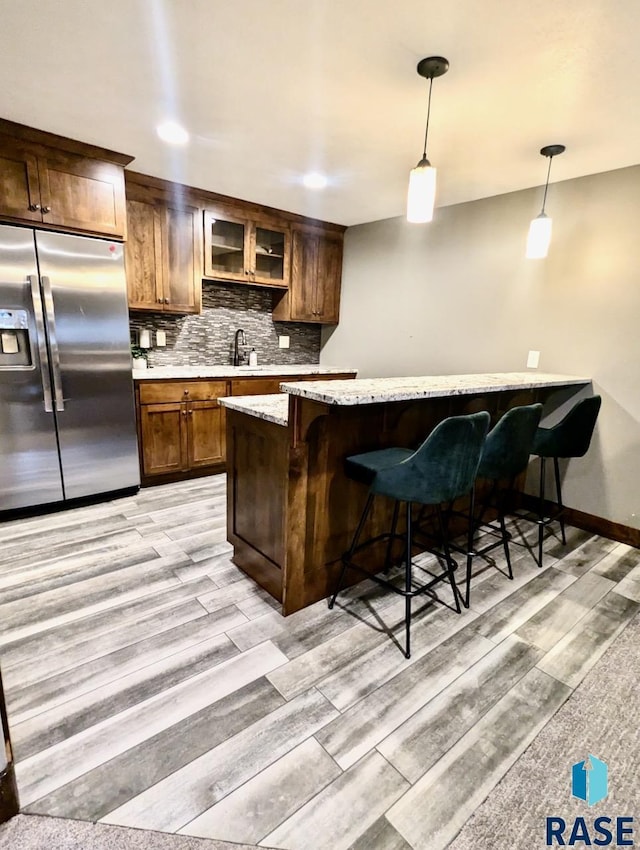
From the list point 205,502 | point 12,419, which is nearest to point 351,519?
point 205,502

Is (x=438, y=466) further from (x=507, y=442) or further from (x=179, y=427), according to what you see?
(x=179, y=427)

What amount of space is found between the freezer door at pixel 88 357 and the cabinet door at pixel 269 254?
1.35 metres

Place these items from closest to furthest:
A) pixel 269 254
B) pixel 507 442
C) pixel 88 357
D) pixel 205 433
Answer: pixel 507 442
pixel 88 357
pixel 205 433
pixel 269 254

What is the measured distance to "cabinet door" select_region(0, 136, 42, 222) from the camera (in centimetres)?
248

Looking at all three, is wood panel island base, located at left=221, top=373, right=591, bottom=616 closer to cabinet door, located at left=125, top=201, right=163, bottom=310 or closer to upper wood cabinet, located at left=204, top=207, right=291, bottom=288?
cabinet door, located at left=125, top=201, right=163, bottom=310

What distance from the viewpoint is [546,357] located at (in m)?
3.17

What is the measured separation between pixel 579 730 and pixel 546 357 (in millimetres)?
2424

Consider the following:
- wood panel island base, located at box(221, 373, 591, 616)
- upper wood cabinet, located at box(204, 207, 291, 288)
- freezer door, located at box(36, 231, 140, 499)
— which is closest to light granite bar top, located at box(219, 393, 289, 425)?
wood panel island base, located at box(221, 373, 591, 616)

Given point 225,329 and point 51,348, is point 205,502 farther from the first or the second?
point 225,329

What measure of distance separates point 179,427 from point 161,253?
4.65ft

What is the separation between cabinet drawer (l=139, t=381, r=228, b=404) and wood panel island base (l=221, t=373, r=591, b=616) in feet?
4.54

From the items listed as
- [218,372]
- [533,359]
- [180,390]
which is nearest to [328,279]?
[218,372]

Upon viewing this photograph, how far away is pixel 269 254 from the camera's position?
414cm

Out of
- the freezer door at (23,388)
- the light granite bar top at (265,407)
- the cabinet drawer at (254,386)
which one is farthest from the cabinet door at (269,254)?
the light granite bar top at (265,407)
